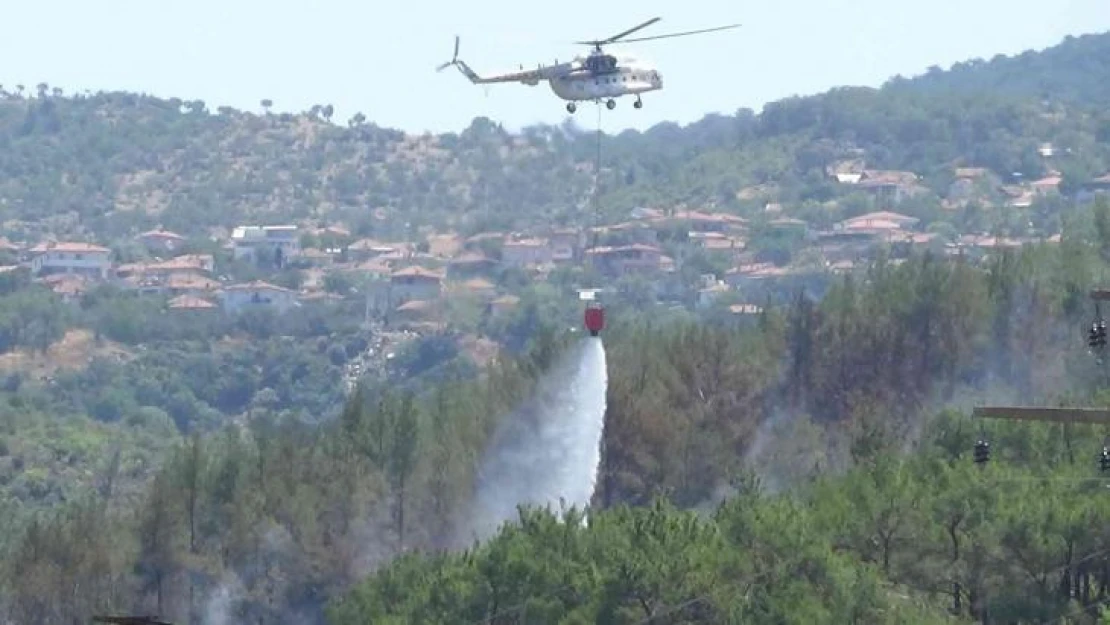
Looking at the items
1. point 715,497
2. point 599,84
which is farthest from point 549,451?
point 599,84

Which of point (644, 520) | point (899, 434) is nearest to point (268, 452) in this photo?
point (899, 434)

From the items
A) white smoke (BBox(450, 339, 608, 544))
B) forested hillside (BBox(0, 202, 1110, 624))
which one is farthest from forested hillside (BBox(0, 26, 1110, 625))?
white smoke (BBox(450, 339, 608, 544))

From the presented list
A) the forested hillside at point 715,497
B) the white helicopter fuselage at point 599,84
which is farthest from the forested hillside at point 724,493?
the white helicopter fuselage at point 599,84

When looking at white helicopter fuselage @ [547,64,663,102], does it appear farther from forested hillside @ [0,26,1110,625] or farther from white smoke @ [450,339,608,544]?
white smoke @ [450,339,608,544]

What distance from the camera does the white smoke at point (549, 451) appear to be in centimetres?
10834

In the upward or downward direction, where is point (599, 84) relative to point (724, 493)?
upward

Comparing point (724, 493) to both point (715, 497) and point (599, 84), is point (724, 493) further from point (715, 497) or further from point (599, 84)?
point (599, 84)

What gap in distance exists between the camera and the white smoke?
355 ft

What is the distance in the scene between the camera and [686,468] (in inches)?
4368

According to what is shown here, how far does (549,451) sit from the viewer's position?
372 ft

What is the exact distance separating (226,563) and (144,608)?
4.37 m

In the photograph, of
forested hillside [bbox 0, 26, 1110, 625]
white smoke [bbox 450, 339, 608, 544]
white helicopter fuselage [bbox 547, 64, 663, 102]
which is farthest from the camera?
Answer: white smoke [bbox 450, 339, 608, 544]

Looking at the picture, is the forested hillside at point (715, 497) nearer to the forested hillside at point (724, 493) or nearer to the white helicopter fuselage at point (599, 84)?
the forested hillside at point (724, 493)

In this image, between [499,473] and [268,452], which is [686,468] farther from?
[268,452]
